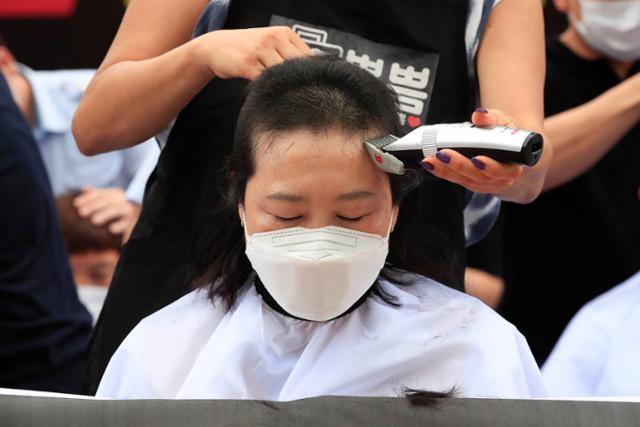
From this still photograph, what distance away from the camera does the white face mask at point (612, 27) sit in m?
3.19

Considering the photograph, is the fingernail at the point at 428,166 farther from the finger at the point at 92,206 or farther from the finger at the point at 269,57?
the finger at the point at 92,206

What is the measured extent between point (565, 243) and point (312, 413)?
5.61 feet

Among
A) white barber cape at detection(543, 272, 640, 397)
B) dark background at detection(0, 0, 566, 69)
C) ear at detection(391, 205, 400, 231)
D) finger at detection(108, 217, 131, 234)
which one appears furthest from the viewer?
dark background at detection(0, 0, 566, 69)

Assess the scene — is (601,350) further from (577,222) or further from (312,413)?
(312,413)

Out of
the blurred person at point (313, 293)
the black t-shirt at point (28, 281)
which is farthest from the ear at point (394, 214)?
the black t-shirt at point (28, 281)

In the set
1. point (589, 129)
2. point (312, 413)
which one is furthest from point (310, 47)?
point (589, 129)

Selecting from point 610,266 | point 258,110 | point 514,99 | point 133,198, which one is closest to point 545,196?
point 610,266

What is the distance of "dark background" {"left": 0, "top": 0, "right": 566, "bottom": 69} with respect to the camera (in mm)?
3822

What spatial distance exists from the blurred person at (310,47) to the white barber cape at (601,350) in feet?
2.61

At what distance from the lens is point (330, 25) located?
2.05 m

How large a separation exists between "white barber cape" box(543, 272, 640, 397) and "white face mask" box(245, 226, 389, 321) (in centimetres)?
111

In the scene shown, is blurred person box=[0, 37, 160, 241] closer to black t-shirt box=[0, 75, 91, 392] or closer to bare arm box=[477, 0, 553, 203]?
black t-shirt box=[0, 75, 91, 392]

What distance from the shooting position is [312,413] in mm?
1528

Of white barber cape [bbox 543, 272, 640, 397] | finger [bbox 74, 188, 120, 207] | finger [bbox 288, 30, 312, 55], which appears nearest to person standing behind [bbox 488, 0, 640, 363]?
white barber cape [bbox 543, 272, 640, 397]
